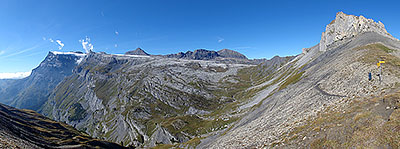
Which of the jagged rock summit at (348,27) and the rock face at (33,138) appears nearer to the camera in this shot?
the rock face at (33,138)

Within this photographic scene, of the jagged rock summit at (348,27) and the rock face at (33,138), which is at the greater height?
the jagged rock summit at (348,27)

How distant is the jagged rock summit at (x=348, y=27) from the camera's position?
4162 inches

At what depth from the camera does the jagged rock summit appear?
347 ft

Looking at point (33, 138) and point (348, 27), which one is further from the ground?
point (348, 27)

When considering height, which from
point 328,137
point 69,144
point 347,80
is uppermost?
point 347,80

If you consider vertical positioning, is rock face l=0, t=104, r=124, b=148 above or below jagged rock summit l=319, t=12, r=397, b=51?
below

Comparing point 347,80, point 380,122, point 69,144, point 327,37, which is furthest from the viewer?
point 327,37

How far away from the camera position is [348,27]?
123000 mm

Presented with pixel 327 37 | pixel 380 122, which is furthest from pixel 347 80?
pixel 327 37

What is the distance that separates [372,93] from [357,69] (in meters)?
16.3

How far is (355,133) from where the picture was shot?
57.6 ft

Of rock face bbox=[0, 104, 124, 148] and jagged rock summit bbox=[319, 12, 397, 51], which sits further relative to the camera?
jagged rock summit bbox=[319, 12, 397, 51]

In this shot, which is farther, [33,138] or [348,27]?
[348,27]

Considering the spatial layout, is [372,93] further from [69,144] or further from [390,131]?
[69,144]
